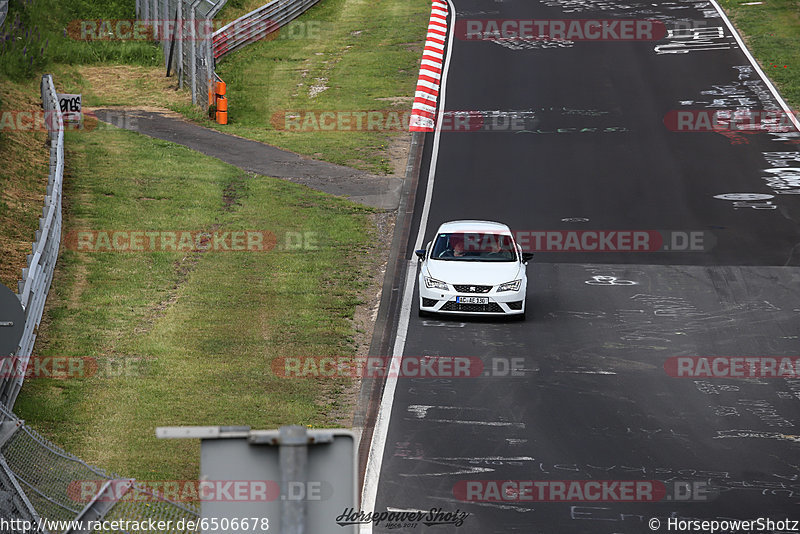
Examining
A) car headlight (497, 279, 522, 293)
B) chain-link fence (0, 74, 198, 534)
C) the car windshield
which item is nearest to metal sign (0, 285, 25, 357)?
chain-link fence (0, 74, 198, 534)

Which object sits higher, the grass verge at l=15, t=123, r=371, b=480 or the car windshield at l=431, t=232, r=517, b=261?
the car windshield at l=431, t=232, r=517, b=261

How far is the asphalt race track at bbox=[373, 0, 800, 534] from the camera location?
12398 mm

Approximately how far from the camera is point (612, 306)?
19.2 m

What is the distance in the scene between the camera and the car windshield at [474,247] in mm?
19203

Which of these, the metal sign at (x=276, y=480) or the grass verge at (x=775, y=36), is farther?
the grass verge at (x=775, y=36)

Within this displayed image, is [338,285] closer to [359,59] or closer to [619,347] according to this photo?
[619,347]

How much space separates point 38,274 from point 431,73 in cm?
2051

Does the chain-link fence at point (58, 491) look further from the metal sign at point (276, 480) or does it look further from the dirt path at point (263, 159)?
the dirt path at point (263, 159)

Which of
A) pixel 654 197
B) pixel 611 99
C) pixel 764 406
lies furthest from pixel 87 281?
pixel 611 99

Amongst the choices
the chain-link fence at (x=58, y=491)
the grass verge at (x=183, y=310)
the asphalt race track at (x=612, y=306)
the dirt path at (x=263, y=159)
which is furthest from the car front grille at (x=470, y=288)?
the chain-link fence at (x=58, y=491)

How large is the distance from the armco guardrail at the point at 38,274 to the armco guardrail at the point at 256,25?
566 inches

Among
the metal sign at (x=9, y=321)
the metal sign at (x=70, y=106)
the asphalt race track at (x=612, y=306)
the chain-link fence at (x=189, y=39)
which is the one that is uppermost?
the chain-link fence at (x=189, y=39)

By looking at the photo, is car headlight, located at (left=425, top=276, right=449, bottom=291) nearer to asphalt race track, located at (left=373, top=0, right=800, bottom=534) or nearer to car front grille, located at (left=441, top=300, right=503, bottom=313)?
car front grille, located at (left=441, top=300, right=503, bottom=313)

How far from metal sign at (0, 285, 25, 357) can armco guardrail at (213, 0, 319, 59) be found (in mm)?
29719
